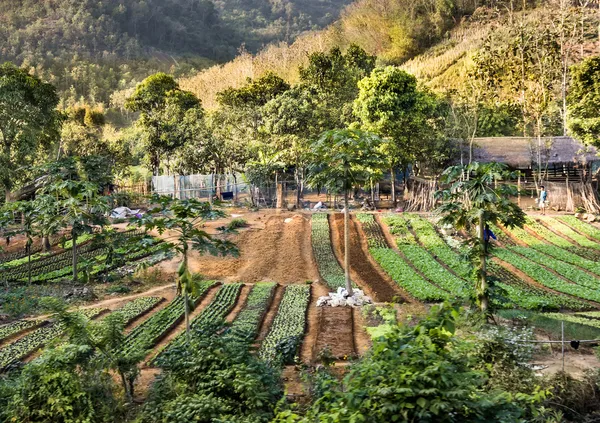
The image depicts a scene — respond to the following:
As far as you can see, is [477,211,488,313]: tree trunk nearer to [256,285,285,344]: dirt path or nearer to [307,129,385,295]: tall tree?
[307,129,385,295]: tall tree

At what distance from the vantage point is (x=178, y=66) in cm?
9981

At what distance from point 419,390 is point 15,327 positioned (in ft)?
46.6

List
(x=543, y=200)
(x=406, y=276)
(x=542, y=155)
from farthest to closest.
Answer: (x=542, y=155), (x=543, y=200), (x=406, y=276)

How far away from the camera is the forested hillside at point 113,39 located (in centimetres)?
8912

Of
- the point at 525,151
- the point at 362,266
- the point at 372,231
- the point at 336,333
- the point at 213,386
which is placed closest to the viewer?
the point at 213,386

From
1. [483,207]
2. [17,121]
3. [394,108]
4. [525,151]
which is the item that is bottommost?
[483,207]

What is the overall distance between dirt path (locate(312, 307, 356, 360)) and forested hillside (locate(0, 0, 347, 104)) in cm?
7533

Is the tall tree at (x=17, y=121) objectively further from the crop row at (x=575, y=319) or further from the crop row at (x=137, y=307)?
the crop row at (x=575, y=319)

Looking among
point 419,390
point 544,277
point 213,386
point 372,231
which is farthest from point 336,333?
point 372,231

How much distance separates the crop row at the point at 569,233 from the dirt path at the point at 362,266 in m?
10.5

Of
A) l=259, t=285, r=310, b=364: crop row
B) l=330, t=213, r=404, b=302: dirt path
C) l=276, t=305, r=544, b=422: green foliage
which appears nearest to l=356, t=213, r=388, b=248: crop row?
l=330, t=213, r=404, b=302: dirt path

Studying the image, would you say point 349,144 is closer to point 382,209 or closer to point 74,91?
point 382,209

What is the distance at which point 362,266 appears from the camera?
77.6 feet

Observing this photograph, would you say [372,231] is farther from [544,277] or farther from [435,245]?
[544,277]
